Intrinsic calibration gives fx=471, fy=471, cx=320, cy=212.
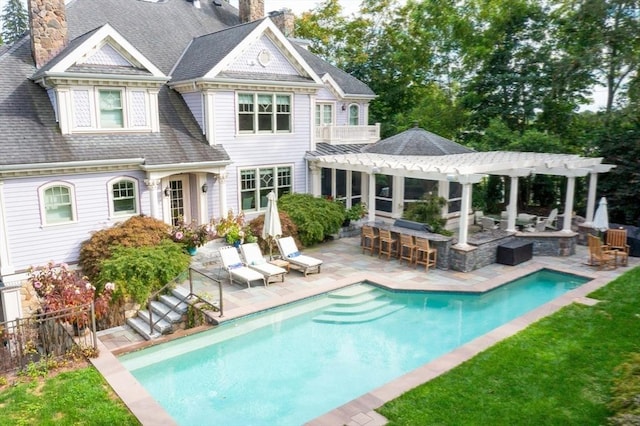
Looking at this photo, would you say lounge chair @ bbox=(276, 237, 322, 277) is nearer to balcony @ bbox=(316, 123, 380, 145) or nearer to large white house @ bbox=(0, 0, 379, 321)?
large white house @ bbox=(0, 0, 379, 321)

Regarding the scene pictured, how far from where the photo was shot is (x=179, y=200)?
722 inches

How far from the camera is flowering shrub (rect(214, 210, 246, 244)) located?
1664 centimetres

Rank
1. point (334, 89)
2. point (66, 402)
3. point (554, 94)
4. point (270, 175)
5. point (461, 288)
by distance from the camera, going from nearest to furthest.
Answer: point (66, 402)
point (461, 288)
point (270, 175)
point (334, 89)
point (554, 94)

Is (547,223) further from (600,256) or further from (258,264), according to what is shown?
(258,264)

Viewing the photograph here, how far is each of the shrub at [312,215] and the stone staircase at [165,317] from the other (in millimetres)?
6093

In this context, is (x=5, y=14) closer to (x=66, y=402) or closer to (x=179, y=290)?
(x=179, y=290)

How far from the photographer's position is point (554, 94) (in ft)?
90.4

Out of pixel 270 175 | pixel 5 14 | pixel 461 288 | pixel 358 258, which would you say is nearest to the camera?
pixel 461 288

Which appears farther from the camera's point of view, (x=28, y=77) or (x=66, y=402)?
(x=28, y=77)

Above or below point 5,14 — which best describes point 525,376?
below

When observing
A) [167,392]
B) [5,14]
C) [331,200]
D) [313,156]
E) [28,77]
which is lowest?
[167,392]

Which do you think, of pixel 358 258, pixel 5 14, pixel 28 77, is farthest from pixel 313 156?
pixel 5 14

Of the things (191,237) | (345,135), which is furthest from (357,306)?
(345,135)

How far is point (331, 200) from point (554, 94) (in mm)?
16032
